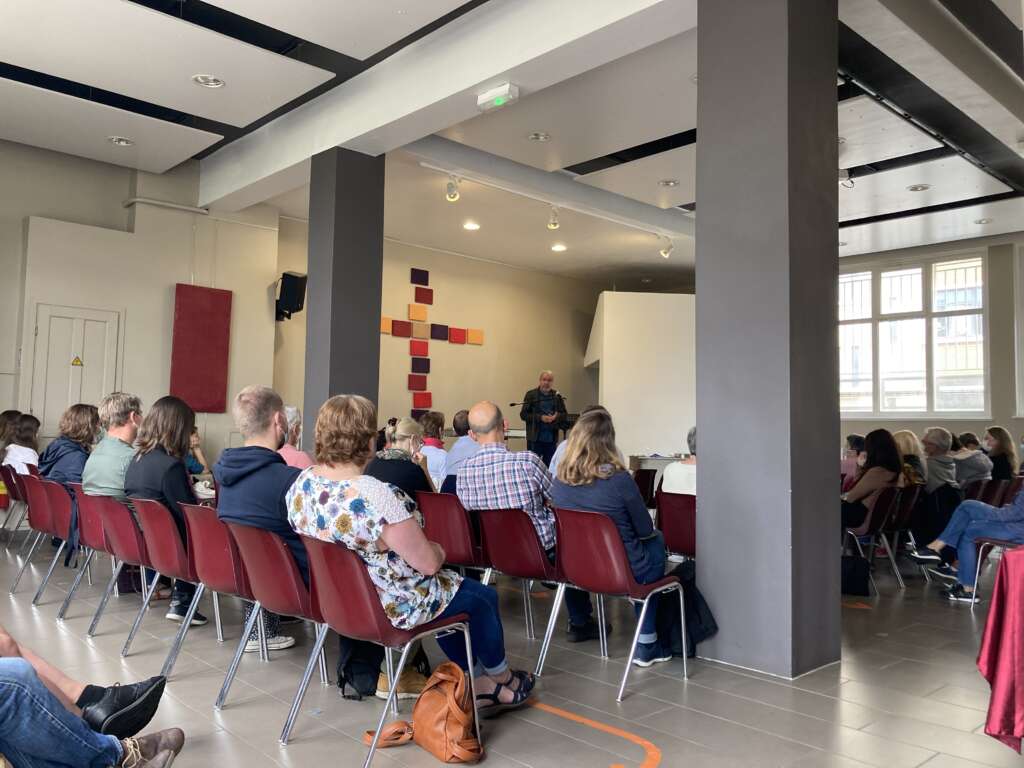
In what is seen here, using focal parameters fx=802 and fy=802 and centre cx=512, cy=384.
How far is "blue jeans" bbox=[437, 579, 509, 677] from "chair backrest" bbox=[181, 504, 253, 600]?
0.94 metres

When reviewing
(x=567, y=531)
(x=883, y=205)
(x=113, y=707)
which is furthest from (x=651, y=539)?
(x=883, y=205)

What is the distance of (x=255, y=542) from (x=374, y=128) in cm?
430

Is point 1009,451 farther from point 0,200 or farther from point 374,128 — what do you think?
point 0,200

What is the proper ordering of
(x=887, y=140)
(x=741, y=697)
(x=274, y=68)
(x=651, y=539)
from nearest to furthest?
(x=741, y=697) < (x=651, y=539) < (x=274, y=68) < (x=887, y=140)

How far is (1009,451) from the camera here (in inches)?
296

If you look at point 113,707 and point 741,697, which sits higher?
point 113,707

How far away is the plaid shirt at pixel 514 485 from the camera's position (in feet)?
12.8

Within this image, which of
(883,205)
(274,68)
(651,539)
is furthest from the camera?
(883,205)

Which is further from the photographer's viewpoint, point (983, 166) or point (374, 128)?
point (983, 166)

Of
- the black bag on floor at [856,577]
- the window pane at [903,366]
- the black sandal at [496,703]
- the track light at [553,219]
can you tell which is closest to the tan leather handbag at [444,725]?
the black sandal at [496,703]

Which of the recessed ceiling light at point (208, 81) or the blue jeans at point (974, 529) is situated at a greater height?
the recessed ceiling light at point (208, 81)

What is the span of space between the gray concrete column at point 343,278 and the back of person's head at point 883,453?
155 inches

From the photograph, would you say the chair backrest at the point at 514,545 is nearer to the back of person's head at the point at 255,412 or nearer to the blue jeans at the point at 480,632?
the blue jeans at the point at 480,632

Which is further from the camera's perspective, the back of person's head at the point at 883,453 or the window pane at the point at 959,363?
the window pane at the point at 959,363
